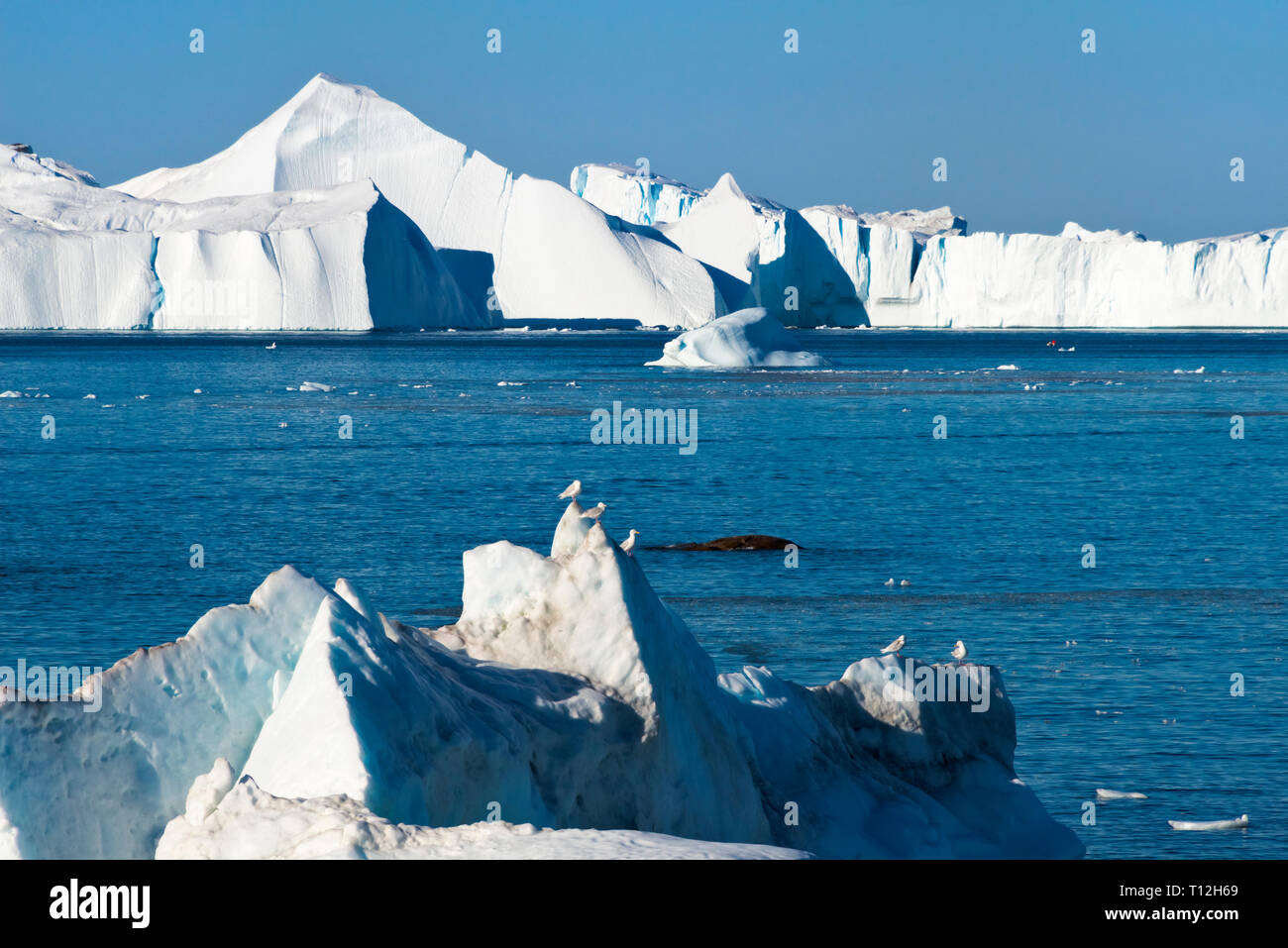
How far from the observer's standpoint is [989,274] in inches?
3610

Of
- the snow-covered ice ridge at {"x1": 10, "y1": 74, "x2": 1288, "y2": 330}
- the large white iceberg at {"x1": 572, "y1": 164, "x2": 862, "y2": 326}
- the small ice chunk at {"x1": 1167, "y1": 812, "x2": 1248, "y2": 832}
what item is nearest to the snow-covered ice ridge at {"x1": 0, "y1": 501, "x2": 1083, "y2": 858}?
the small ice chunk at {"x1": 1167, "y1": 812, "x2": 1248, "y2": 832}

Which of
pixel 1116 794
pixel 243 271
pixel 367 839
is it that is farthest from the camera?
pixel 243 271

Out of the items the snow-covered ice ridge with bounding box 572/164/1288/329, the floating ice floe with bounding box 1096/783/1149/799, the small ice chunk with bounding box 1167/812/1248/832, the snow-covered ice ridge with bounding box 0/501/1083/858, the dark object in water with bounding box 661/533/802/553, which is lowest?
the small ice chunk with bounding box 1167/812/1248/832

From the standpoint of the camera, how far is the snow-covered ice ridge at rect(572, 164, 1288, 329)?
8344cm

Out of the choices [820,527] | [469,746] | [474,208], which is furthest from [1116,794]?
[474,208]

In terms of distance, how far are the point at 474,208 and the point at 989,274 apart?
1180 inches

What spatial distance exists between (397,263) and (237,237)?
774cm

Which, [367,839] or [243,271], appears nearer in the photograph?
[367,839]

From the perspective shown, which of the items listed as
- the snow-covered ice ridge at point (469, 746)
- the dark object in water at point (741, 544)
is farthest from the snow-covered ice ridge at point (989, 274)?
the snow-covered ice ridge at point (469, 746)

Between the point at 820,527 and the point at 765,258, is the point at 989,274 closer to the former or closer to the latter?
the point at 765,258

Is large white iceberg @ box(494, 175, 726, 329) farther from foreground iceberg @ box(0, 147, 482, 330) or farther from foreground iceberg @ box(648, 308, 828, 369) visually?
foreground iceberg @ box(648, 308, 828, 369)

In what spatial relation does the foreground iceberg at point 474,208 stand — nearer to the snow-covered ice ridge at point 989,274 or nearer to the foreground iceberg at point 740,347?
the snow-covered ice ridge at point 989,274

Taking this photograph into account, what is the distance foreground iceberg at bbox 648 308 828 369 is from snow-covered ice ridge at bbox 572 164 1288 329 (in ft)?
92.2
